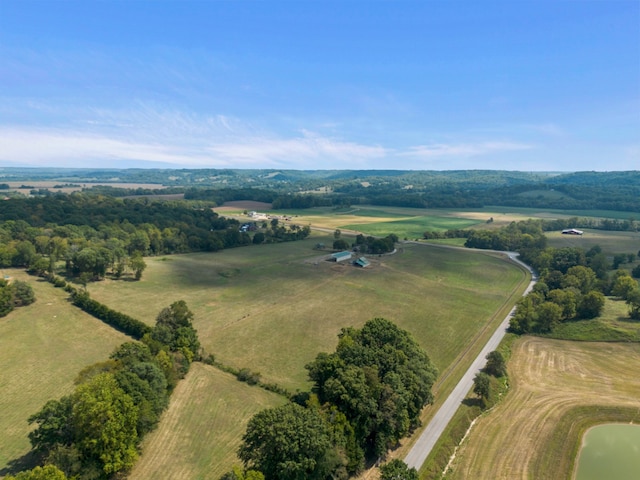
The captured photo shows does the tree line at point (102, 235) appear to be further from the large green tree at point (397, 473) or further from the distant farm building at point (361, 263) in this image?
the large green tree at point (397, 473)

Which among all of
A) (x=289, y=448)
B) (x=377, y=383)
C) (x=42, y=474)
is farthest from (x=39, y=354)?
(x=377, y=383)

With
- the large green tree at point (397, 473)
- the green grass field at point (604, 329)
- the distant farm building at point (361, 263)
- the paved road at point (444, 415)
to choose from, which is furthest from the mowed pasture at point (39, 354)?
the green grass field at point (604, 329)

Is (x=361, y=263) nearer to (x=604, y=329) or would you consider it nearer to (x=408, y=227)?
(x=604, y=329)

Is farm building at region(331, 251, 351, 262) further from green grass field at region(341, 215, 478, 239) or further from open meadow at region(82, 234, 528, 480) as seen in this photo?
green grass field at region(341, 215, 478, 239)

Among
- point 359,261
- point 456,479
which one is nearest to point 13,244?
point 359,261

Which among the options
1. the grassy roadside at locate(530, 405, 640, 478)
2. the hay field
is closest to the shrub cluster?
the hay field

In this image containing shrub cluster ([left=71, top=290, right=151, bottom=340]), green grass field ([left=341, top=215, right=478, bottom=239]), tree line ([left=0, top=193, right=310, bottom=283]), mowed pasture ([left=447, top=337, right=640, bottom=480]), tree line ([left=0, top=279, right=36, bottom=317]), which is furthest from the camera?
green grass field ([left=341, top=215, right=478, bottom=239])

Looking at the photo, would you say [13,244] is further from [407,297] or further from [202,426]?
Answer: [407,297]

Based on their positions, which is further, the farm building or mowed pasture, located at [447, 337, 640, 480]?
the farm building
